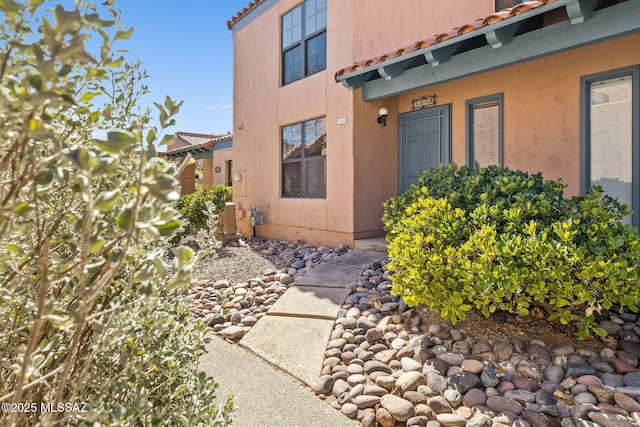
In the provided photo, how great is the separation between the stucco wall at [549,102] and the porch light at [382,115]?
1.50m

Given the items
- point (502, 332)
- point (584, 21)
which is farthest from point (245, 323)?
point (584, 21)

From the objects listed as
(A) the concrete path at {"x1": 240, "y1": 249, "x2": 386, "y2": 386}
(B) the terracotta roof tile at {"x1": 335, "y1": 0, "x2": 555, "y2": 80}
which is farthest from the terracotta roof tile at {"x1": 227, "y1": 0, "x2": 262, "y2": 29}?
(A) the concrete path at {"x1": 240, "y1": 249, "x2": 386, "y2": 386}

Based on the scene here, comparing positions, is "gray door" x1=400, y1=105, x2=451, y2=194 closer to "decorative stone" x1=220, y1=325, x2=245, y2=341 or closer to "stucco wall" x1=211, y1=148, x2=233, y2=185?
"decorative stone" x1=220, y1=325, x2=245, y2=341

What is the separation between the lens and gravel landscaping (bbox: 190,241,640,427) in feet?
7.89

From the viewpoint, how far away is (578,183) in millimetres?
5000

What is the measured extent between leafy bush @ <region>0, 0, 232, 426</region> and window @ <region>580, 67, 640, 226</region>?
5.32 metres

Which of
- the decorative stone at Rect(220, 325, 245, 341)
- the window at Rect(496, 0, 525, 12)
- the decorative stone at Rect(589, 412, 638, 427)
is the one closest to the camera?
the decorative stone at Rect(589, 412, 638, 427)

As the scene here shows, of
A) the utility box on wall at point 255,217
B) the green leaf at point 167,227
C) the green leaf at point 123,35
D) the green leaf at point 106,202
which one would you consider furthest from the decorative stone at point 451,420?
the utility box on wall at point 255,217

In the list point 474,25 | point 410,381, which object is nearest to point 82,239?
point 410,381

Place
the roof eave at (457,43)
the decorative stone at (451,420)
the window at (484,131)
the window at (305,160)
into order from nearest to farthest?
1. the decorative stone at (451,420)
2. the roof eave at (457,43)
3. the window at (484,131)
4. the window at (305,160)

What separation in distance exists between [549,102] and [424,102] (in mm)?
2067

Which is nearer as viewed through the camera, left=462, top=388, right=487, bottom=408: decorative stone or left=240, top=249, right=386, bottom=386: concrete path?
left=462, top=388, right=487, bottom=408: decorative stone

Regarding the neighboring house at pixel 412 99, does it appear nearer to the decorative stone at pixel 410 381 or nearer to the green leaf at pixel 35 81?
the decorative stone at pixel 410 381

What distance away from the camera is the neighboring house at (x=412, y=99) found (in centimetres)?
460
